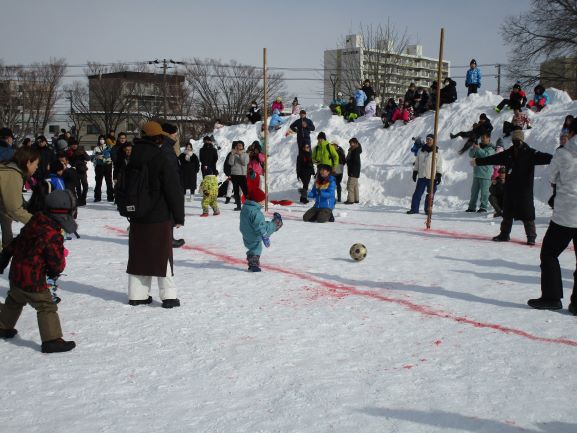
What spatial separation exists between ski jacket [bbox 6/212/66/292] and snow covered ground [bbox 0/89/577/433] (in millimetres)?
579

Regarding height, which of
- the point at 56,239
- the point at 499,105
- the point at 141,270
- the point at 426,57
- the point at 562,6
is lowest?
the point at 141,270

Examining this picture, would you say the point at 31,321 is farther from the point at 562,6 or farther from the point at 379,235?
the point at 562,6

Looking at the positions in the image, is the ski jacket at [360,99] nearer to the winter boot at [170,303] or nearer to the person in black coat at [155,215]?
the person in black coat at [155,215]

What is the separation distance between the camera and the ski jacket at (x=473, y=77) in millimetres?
20484

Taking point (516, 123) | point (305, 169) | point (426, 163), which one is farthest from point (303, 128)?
point (516, 123)

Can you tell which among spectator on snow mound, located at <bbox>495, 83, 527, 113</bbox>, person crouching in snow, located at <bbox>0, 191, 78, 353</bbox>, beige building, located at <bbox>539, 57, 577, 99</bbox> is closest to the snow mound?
spectator on snow mound, located at <bbox>495, 83, 527, 113</bbox>

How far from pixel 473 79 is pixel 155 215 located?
1830 cm

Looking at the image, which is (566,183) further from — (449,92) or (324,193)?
(449,92)

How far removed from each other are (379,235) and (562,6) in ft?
80.6

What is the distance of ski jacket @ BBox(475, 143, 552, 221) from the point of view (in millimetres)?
8711

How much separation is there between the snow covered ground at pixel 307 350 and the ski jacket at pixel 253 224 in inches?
18.7

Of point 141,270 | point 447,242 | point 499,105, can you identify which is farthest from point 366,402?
point 499,105

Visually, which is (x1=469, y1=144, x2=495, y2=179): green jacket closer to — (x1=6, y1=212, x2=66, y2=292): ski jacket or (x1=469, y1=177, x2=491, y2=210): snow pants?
(x1=469, y1=177, x2=491, y2=210): snow pants

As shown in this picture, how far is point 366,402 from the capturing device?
3.36 meters
